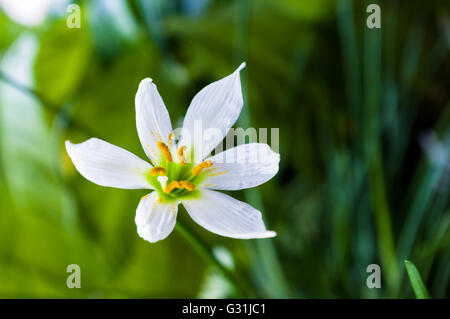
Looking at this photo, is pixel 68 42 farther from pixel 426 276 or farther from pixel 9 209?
pixel 426 276

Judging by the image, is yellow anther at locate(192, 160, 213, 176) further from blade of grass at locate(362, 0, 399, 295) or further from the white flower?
blade of grass at locate(362, 0, 399, 295)

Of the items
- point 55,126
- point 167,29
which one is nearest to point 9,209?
point 55,126

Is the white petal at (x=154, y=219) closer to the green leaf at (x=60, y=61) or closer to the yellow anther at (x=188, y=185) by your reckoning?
the yellow anther at (x=188, y=185)

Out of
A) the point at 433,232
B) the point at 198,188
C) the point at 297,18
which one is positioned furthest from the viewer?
the point at 297,18

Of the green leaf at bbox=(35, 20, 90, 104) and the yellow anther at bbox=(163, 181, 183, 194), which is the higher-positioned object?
the green leaf at bbox=(35, 20, 90, 104)

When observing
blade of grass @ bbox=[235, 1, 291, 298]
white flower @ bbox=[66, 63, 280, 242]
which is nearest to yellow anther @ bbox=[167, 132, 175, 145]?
white flower @ bbox=[66, 63, 280, 242]

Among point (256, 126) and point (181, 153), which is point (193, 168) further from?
point (256, 126)
